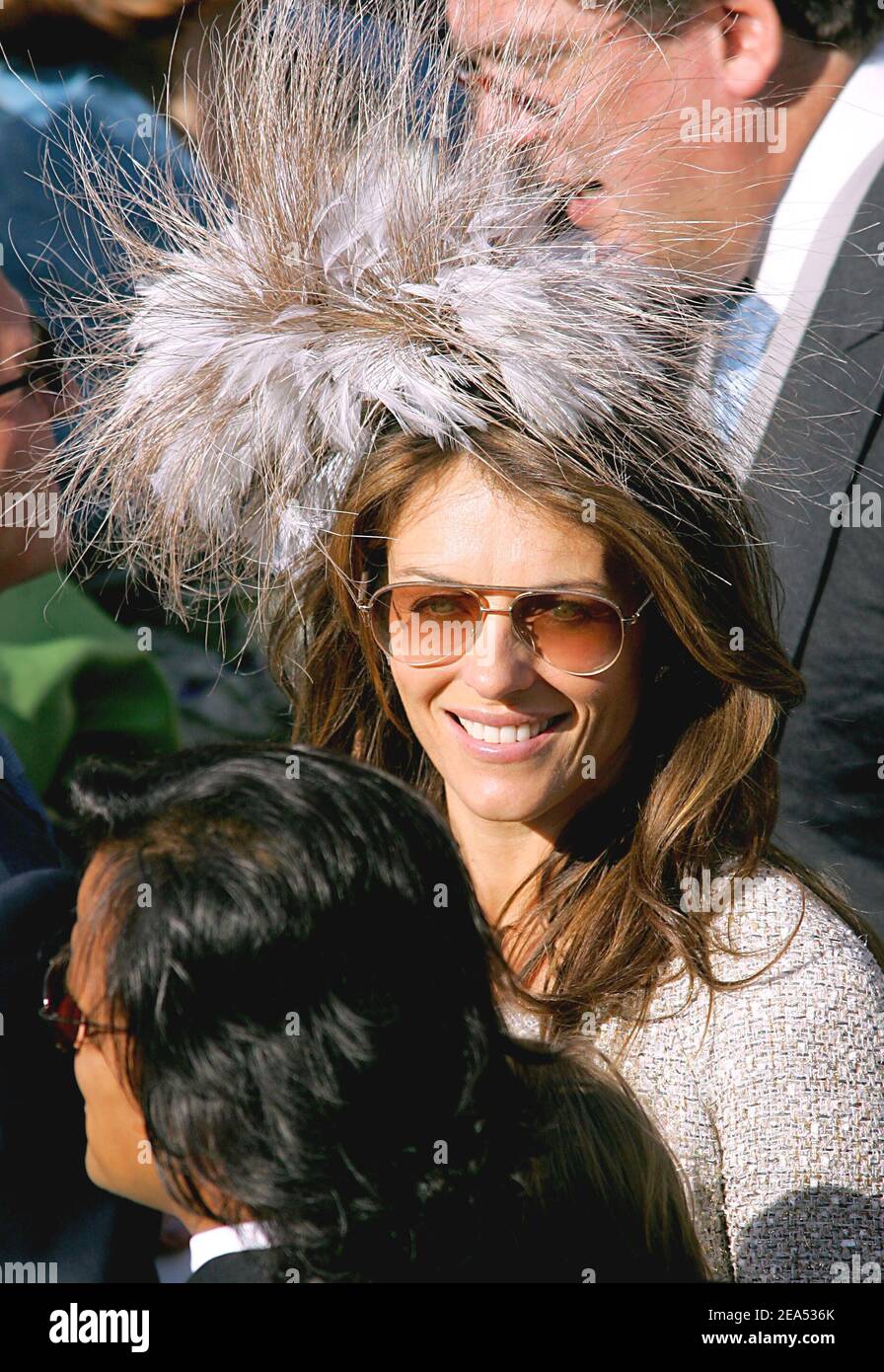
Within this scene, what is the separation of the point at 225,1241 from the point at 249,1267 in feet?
0.11

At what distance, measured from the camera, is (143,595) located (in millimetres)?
2525

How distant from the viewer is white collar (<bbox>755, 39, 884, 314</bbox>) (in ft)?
7.09

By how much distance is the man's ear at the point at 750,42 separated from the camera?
2217mm

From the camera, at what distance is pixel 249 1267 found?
3.59ft

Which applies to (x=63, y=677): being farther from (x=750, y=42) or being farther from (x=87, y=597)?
(x=750, y=42)

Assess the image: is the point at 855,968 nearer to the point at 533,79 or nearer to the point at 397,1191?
the point at 397,1191

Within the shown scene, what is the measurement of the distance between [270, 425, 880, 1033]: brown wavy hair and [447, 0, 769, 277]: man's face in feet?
1.06

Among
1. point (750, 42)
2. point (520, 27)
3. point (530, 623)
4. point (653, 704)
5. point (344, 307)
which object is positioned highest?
point (750, 42)

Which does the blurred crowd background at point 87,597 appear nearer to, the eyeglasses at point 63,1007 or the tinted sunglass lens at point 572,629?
the tinted sunglass lens at point 572,629

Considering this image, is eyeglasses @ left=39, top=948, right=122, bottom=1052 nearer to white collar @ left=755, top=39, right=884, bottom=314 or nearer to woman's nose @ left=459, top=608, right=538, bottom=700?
woman's nose @ left=459, top=608, right=538, bottom=700

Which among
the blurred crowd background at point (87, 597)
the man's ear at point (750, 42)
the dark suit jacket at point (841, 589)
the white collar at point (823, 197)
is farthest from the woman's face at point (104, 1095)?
the man's ear at point (750, 42)

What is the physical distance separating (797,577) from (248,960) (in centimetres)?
158

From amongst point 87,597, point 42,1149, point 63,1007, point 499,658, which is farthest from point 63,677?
point 63,1007

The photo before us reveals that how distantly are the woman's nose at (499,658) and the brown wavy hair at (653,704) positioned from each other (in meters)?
0.16
